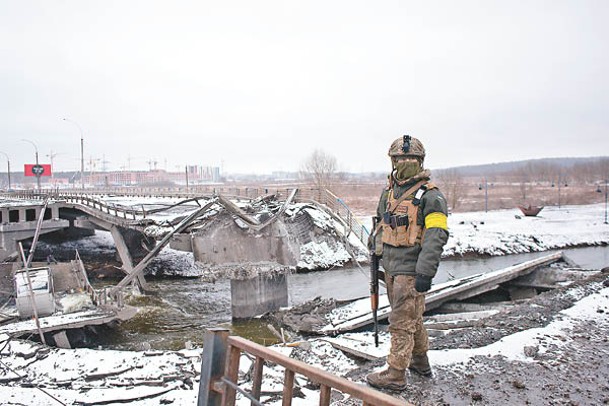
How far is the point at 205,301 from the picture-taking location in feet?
60.6

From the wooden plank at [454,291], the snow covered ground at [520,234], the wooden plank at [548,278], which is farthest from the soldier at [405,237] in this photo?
the snow covered ground at [520,234]

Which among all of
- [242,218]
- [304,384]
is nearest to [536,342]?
[304,384]

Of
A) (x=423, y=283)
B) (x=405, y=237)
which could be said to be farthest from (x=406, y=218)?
(x=423, y=283)

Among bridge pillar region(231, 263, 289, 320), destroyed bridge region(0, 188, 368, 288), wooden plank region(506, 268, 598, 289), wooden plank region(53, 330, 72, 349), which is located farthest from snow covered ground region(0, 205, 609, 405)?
bridge pillar region(231, 263, 289, 320)

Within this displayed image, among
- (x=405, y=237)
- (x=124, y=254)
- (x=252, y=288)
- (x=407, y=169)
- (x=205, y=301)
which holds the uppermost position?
(x=407, y=169)

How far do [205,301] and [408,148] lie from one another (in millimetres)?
15324

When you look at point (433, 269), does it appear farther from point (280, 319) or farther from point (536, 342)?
point (280, 319)

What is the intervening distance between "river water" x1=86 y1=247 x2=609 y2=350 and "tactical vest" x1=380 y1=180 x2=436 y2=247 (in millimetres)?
9083

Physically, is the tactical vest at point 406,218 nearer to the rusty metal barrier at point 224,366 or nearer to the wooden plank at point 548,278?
the rusty metal barrier at point 224,366

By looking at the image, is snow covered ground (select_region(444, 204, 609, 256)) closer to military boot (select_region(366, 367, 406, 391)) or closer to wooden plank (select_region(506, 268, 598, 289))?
wooden plank (select_region(506, 268, 598, 289))

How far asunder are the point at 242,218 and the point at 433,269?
11.5m

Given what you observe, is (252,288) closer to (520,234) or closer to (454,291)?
(454,291)

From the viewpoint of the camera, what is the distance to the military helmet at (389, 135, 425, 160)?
465cm

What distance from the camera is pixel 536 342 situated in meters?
6.50
